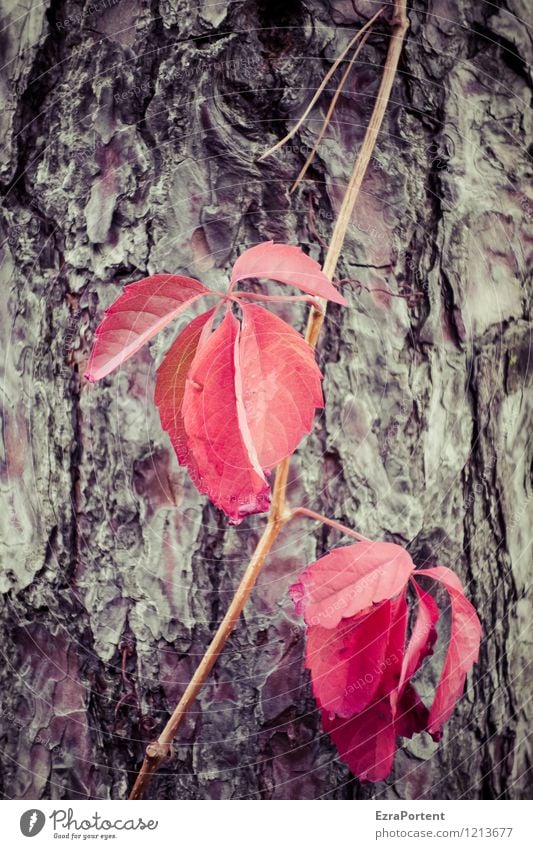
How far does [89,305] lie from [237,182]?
0.54 ft

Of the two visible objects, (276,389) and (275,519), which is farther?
(275,519)

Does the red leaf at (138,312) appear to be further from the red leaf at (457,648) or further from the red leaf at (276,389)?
the red leaf at (457,648)

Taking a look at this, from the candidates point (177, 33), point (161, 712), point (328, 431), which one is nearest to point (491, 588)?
point (328, 431)

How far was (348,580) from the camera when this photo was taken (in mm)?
449

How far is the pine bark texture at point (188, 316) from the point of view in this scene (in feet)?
1.87

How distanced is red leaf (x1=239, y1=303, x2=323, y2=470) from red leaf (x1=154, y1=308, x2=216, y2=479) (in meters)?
0.06

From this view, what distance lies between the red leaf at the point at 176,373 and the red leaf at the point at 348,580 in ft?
0.39

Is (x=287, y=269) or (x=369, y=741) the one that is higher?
(x=287, y=269)

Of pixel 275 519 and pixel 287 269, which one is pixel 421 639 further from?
pixel 287 269

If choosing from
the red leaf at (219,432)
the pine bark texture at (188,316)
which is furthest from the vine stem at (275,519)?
the red leaf at (219,432)
